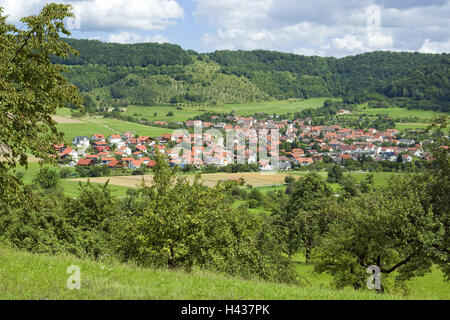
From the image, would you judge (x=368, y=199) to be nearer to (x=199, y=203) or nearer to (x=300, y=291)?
(x=199, y=203)

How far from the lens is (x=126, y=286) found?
8852 millimetres

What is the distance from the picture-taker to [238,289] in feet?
30.0

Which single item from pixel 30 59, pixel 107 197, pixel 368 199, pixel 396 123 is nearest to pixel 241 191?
pixel 107 197

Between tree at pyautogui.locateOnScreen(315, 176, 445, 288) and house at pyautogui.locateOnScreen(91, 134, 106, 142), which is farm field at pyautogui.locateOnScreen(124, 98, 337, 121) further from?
tree at pyautogui.locateOnScreen(315, 176, 445, 288)

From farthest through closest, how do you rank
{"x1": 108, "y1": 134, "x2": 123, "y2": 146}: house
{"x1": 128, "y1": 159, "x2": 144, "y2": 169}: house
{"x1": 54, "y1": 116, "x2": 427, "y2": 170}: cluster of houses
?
{"x1": 108, "y1": 134, "x2": 123, "y2": 146}: house → {"x1": 54, "y1": 116, "x2": 427, "y2": 170}: cluster of houses → {"x1": 128, "y1": 159, "x2": 144, "y2": 169}: house

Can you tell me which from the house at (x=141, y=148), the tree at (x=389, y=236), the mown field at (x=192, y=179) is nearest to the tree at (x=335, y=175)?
the mown field at (x=192, y=179)

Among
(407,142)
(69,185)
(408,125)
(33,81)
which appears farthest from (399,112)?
(33,81)

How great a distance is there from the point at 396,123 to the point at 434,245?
151 metres

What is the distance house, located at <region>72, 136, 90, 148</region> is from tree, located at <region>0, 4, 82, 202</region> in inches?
3861

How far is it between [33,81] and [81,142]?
328 ft

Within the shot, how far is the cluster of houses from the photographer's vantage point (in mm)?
92375

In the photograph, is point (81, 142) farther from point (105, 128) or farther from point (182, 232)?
point (182, 232)

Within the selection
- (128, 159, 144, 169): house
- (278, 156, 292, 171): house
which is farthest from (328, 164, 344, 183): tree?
(128, 159, 144, 169): house

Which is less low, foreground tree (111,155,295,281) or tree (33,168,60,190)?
foreground tree (111,155,295,281)
